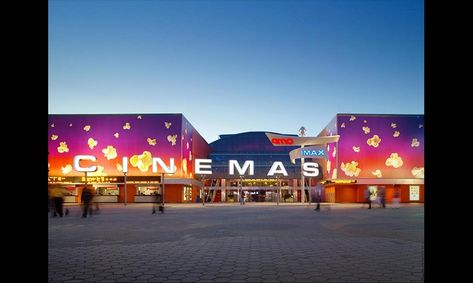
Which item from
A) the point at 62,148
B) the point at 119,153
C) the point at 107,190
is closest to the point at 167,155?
the point at 119,153

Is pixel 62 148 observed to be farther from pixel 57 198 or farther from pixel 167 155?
pixel 57 198

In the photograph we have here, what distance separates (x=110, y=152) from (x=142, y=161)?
4.44 meters

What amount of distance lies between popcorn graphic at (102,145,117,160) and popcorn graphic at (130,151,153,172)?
2395 millimetres

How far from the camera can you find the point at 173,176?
5241 centimetres

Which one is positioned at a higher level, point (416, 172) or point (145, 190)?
point (416, 172)

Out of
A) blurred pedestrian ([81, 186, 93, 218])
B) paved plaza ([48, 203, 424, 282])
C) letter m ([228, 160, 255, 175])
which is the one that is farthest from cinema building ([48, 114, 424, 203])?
paved plaza ([48, 203, 424, 282])

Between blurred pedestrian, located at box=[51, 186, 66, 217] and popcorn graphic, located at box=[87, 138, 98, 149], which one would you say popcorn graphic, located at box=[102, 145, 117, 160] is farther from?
blurred pedestrian, located at box=[51, 186, 66, 217]

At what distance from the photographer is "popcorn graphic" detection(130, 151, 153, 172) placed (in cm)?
5278

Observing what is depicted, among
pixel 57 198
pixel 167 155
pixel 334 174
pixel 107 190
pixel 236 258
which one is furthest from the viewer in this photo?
pixel 334 174

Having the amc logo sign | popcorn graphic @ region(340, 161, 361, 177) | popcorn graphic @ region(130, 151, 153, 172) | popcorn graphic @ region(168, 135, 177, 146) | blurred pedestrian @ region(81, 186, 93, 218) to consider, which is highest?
popcorn graphic @ region(168, 135, 177, 146)

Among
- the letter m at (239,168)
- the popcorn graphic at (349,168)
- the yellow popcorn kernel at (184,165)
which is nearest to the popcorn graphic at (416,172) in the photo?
the popcorn graphic at (349,168)

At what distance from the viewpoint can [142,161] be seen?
53.0 metres
